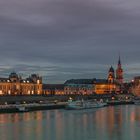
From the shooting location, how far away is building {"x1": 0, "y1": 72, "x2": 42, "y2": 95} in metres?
102

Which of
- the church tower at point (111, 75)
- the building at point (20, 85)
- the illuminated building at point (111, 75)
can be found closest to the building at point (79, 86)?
the illuminated building at point (111, 75)

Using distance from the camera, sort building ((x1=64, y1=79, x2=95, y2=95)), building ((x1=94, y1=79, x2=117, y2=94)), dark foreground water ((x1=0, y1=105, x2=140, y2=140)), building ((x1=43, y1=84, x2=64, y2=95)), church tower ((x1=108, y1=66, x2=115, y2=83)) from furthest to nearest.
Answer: church tower ((x1=108, y1=66, x2=115, y2=83)), building ((x1=94, y1=79, x2=117, y2=94)), building ((x1=64, y1=79, x2=95, y2=95)), building ((x1=43, y1=84, x2=64, y2=95)), dark foreground water ((x1=0, y1=105, x2=140, y2=140))

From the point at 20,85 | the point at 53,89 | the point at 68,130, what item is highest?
the point at 20,85

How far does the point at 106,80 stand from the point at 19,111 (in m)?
92.4

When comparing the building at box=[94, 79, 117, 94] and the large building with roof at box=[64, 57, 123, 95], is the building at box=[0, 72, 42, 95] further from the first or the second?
the building at box=[94, 79, 117, 94]

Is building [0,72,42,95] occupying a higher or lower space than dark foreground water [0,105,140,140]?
higher

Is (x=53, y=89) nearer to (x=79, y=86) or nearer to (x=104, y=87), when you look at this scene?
(x=79, y=86)

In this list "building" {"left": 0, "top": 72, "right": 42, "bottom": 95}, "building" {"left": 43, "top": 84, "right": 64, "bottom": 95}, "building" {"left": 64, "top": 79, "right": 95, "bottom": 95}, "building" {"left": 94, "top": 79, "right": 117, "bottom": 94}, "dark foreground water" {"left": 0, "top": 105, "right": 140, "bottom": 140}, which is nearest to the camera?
"dark foreground water" {"left": 0, "top": 105, "right": 140, "bottom": 140}

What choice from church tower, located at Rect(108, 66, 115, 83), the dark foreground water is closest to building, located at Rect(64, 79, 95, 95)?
church tower, located at Rect(108, 66, 115, 83)

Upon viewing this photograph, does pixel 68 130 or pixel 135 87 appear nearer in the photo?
pixel 68 130

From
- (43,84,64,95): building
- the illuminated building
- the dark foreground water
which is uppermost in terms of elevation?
the illuminated building

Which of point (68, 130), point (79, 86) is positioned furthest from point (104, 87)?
point (68, 130)

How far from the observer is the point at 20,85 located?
10644 cm

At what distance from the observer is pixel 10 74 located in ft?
358
